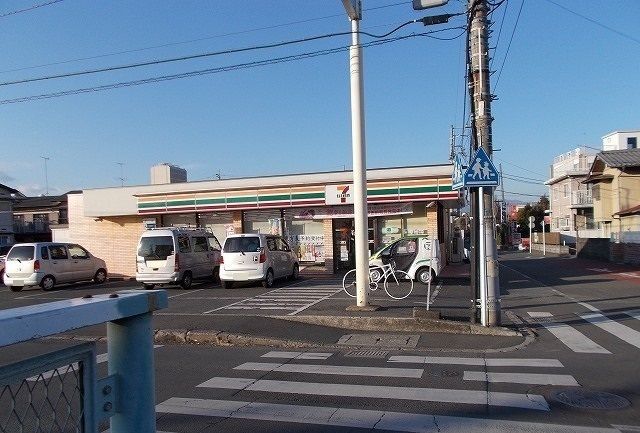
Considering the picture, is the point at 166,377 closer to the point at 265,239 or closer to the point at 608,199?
the point at 265,239

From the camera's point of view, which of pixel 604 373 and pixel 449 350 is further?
pixel 449 350

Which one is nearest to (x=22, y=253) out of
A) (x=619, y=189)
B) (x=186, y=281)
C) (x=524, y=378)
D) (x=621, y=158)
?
(x=186, y=281)

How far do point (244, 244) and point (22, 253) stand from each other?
9308mm

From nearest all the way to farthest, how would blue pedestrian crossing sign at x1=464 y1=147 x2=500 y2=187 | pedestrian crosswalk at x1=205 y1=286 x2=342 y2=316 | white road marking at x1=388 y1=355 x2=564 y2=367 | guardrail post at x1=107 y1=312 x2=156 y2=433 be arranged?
guardrail post at x1=107 y1=312 x2=156 y2=433
white road marking at x1=388 y1=355 x2=564 y2=367
blue pedestrian crossing sign at x1=464 y1=147 x2=500 y2=187
pedestrian crosswalk at x1=205 y1=286 x2=342 y2=316

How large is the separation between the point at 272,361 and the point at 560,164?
6640 cm

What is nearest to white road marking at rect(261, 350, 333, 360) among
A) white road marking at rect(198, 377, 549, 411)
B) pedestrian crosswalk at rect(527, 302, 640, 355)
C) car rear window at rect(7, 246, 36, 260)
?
white road marking at rect(198, 377, 549, 411)

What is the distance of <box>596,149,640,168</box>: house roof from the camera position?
3369cm

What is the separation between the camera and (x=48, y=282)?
21641mm

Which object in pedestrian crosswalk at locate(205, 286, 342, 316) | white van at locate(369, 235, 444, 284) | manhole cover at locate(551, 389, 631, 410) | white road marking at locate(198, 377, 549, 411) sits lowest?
manhole cover at locate(551, 389, 631, 410)

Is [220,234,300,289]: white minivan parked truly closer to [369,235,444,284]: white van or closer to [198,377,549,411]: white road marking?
[369,235,444,284]: white van

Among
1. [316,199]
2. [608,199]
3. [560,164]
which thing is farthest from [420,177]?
[560,164]

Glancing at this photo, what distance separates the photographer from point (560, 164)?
6744 cm

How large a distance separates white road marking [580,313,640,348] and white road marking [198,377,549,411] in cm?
448

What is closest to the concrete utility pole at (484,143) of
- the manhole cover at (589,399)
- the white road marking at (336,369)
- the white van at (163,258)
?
the white road marking at (336,369)
